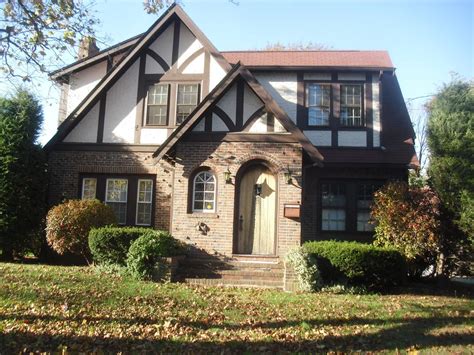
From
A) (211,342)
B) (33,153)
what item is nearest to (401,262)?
(211,342)

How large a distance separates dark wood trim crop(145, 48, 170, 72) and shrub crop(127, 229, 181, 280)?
655cm

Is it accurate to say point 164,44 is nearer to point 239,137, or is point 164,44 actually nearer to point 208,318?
point 239,137

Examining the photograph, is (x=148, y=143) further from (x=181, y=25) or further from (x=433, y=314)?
(x=433, y=314)

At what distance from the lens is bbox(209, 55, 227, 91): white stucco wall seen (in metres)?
15.6

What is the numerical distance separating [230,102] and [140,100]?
3.97 metres

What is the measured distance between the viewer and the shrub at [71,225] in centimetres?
1338

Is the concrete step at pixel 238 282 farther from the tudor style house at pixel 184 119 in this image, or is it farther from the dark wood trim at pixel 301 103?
the dark wood trim at pixel 301 103

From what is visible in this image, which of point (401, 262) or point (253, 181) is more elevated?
point (253, 181)

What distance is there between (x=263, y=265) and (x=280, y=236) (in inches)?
36.7

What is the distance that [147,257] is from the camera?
11.9 metres

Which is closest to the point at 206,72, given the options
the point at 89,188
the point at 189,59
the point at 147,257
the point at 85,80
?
the point at 189,59

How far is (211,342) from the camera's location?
22.3ft

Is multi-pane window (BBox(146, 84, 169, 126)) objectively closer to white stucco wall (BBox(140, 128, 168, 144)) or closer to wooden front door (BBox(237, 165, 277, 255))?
white stucco wall (BBox(140, 128, 168, 144))

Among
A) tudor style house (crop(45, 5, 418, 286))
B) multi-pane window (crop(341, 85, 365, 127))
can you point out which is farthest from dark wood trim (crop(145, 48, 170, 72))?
multi-pane window (crop(341, 85, 365, 127))
